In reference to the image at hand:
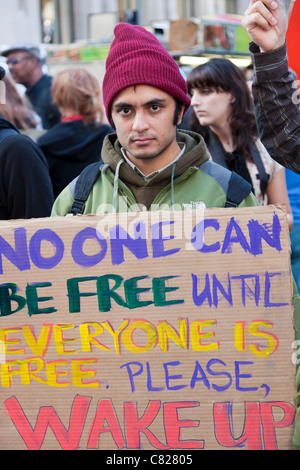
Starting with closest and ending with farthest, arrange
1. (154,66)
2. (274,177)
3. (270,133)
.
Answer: (270,133) < (154,66) < (274,177)

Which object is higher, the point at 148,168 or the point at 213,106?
the point at 148,168

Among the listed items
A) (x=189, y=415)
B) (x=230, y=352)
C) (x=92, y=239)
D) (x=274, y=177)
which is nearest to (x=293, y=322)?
(x=230, y=352)

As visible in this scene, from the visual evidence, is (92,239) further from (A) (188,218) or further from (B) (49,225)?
(A) (188,218)

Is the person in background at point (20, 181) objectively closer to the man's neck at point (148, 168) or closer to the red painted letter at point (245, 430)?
the man's neck at point (148, 168)

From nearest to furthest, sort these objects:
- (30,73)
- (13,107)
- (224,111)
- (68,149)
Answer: (13,107) < (224,111) < (68,149) < (30,73)

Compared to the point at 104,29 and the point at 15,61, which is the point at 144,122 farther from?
the point at 104,29

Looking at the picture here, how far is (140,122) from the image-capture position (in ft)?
7.32

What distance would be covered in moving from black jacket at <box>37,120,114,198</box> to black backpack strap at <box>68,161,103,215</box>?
158 centimetres

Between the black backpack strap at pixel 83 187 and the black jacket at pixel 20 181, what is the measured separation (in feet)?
1.81

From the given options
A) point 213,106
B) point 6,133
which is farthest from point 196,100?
point 6,133

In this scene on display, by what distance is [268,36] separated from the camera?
1.89 metres

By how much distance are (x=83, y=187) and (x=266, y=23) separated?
784 mm

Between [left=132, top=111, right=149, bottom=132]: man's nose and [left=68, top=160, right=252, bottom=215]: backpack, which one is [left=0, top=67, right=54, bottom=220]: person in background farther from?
[left=132, top=111, right=149, bottom=132]: man's nose

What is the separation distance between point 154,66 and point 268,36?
0.48 meters
